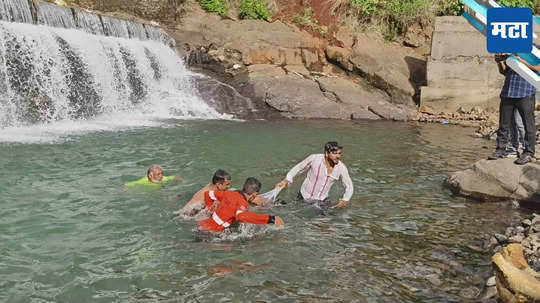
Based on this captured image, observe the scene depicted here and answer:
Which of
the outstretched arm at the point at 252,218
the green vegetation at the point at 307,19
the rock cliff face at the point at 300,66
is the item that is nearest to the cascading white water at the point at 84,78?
the rock cliff face at the point at 300,66

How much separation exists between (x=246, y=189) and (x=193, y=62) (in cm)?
1514

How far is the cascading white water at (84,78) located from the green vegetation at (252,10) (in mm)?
4727

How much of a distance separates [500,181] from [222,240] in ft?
16.7

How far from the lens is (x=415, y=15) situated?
2442cm

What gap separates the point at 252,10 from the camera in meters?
23.7

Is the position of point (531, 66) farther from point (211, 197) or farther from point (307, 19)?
point (307, 19)

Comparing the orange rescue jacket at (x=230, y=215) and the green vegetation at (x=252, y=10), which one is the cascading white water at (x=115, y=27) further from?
the orange rescue jacket at (x=230, y=215)

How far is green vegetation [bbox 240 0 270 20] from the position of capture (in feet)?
77.3

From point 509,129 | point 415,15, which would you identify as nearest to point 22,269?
point 509,129

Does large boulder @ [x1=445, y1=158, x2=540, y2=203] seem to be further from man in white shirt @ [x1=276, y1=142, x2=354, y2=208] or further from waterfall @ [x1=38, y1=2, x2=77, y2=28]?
waterfall @ [x1=38, y1=2, x2=77, y2=28]

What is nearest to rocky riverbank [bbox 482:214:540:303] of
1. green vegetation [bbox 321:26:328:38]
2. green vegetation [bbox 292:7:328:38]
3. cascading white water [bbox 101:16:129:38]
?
cascading white water [bbox 101:16:129:38]

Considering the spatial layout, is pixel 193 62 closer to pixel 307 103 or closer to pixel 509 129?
pixel 307 103

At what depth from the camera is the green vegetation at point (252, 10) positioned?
928 inches

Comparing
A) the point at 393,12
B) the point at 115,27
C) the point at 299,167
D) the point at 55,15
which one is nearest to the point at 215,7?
the point at 115,27
